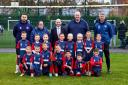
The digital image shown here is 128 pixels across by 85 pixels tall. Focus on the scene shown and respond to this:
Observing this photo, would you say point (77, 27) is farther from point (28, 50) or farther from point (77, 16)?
point (28, 50)

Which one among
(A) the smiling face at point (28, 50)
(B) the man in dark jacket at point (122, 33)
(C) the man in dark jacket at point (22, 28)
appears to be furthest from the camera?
(B) the man in dark jacket at point (122, 33)

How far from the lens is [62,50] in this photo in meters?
12.7

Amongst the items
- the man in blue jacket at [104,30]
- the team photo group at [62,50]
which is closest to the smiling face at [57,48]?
the team photo group at [62,50]

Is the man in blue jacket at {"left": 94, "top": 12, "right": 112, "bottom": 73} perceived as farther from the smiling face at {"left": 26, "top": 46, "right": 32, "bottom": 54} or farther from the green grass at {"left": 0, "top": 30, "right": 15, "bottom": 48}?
the green grass at {"left": 0, "top": 30, "right": 15, "bottom": 48}

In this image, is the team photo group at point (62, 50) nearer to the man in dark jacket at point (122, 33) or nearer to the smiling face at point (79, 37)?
the smiling face at point (79, 37)

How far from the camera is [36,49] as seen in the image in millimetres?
12609

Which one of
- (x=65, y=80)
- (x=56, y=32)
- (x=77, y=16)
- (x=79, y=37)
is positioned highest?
(x=77, y=16)

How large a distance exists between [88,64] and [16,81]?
2.34 m

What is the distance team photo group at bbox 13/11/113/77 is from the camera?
1259 centimetres

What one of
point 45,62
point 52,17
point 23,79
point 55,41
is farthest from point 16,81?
point 52,17

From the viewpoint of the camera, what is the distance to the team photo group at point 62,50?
1259cm

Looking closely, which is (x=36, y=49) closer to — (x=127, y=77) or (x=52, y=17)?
(x=127, y=77)

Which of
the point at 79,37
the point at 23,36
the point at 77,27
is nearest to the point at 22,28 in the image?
the point at 23,36

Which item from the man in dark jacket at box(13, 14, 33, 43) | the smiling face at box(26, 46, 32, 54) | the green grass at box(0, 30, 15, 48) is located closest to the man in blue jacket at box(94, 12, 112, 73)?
the man in dark jacket at box(13, 14, 33, 43)
